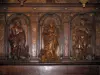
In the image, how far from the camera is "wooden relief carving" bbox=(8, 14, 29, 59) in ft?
45.7

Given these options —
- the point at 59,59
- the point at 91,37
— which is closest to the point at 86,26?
the point at 91,37

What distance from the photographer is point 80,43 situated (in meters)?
14.1

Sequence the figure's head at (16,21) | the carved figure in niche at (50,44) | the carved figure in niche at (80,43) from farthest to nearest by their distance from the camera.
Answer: the figure's head at (16,21), the carved figure in niche at (80,43), the carved figure in niche at (50,44)

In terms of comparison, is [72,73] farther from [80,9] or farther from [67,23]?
[80,9]

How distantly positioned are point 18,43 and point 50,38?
198 centimetres

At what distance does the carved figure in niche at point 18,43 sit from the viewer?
13.9 metres

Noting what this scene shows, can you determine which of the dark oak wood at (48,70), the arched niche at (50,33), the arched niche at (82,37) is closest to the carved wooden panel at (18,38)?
the arched niche at (50,33)

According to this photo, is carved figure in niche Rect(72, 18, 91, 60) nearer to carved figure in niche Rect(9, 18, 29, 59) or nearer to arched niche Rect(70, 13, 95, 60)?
arched niche Rect(70, 13, 95, 60)

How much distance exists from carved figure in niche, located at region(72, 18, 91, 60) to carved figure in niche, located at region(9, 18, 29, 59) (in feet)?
9.83

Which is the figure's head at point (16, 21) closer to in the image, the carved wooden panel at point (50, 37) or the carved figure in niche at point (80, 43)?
the carved wooden panel at point (50, 37)

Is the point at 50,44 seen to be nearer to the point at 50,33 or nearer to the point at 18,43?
the point at 50,33

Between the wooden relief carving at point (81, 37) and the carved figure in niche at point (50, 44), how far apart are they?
3.65 feet

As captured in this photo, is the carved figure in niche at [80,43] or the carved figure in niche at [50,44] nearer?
the carved figure in niche at [50,44]

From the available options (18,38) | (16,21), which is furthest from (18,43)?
(16,21)
